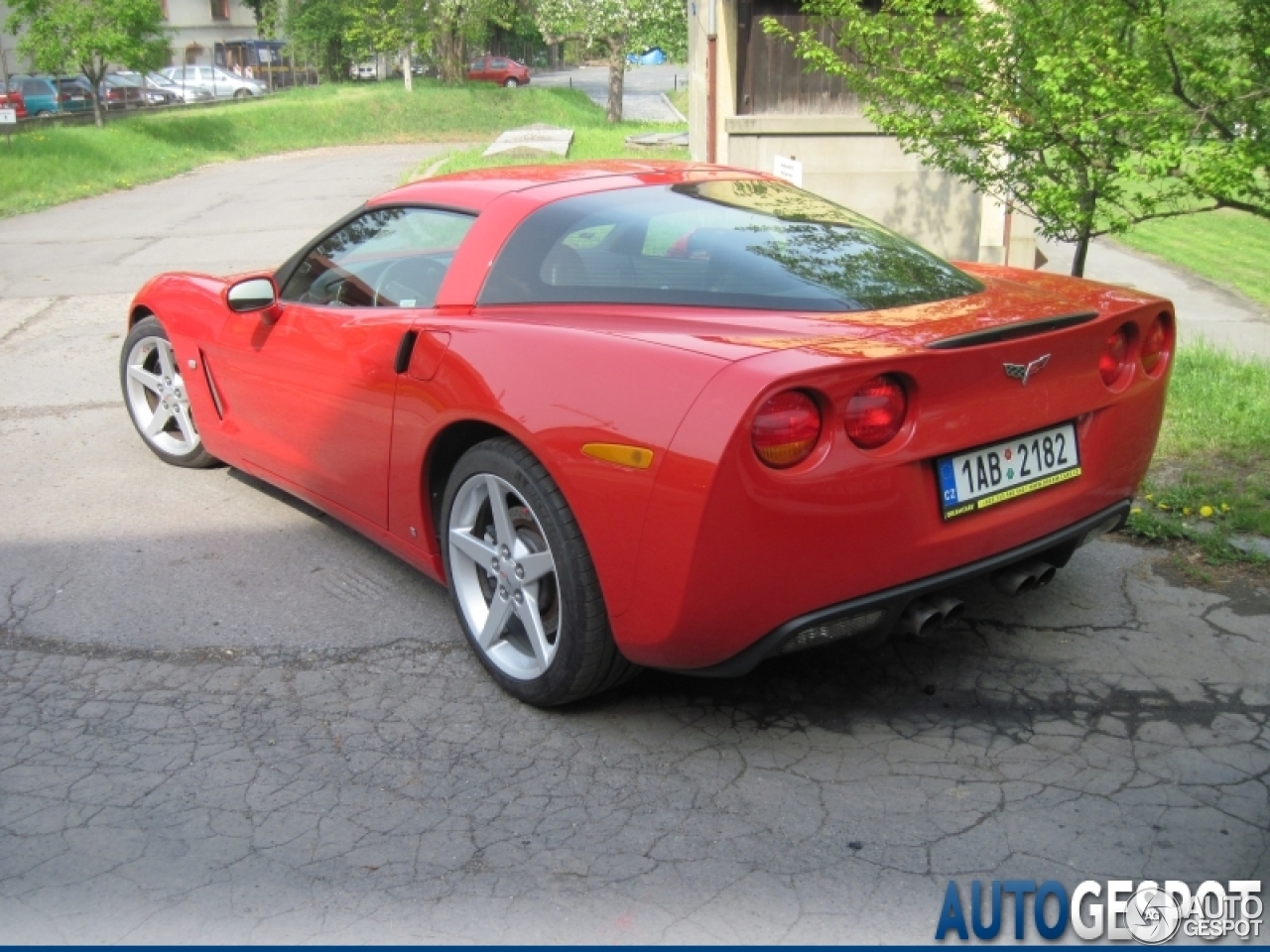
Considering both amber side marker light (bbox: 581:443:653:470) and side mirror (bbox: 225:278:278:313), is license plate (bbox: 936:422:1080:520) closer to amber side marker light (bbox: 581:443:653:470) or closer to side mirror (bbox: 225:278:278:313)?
amber side marker light (bbox: 581:443:653:470)

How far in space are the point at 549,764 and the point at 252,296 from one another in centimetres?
233

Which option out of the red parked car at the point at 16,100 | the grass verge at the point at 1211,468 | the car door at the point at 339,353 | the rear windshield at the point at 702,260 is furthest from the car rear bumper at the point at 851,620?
the red parked car at the point at 16,100

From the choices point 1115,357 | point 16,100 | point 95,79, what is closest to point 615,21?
point 95,79

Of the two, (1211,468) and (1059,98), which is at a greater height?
(1059,98)

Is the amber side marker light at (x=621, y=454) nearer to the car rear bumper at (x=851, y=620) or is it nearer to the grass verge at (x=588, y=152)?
the car rear bumper at (x=851, y=620)

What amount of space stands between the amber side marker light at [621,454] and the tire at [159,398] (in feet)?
10.00

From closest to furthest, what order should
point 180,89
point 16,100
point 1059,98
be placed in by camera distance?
point 1059,98, point 16,100, point 180,89

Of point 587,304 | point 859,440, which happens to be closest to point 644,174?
point 587,304

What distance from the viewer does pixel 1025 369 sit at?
325cm

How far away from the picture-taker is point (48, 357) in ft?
28.2

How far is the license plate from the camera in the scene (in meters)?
3.16

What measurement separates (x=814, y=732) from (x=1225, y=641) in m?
1.46

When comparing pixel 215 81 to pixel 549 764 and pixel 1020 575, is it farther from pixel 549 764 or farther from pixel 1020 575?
pixel 1020 575

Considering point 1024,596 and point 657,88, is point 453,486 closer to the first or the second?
point 1024,596
